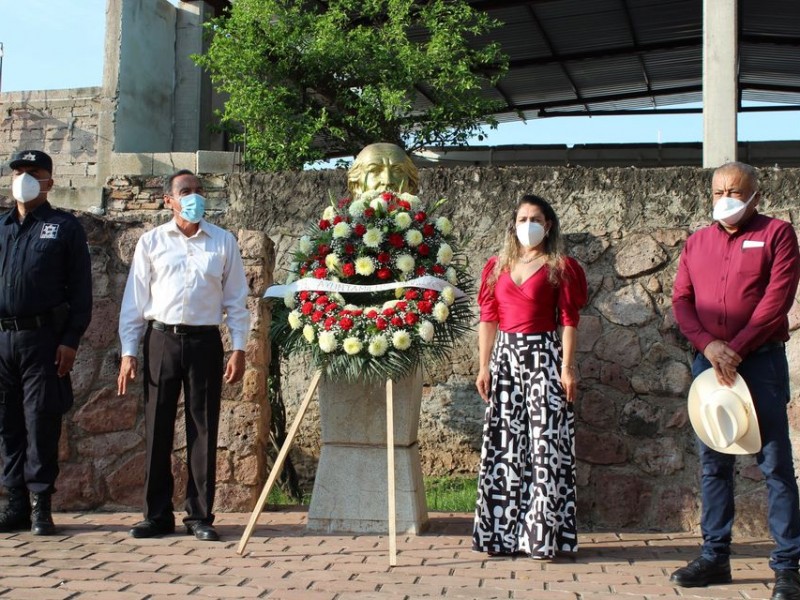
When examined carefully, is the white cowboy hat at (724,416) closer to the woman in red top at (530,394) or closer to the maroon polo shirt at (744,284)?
the maroon polo shirt at (744,284)

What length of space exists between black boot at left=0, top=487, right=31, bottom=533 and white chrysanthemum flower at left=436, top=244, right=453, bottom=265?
245 cm

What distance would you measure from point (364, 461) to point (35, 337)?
1819 mm

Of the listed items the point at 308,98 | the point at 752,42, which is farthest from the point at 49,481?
the point at 752,42

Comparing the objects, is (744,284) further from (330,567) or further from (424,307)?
(330,567)

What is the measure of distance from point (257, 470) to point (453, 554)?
4.83 ft

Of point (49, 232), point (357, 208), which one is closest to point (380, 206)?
point (357, 208)

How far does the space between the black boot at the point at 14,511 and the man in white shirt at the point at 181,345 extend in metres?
0.60

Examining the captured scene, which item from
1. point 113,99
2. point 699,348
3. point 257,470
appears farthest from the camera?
point 113,99

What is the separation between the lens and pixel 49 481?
491 centimetres

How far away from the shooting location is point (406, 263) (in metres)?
4.99

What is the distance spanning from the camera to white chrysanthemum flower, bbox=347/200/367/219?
202 inches

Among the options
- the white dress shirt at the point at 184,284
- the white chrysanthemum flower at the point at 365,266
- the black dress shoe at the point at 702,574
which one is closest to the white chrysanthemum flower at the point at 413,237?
the white chrysanthemum flower at the point at 365,266

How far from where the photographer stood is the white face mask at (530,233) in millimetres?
4656

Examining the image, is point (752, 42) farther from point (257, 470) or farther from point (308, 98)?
point (257, 470)
